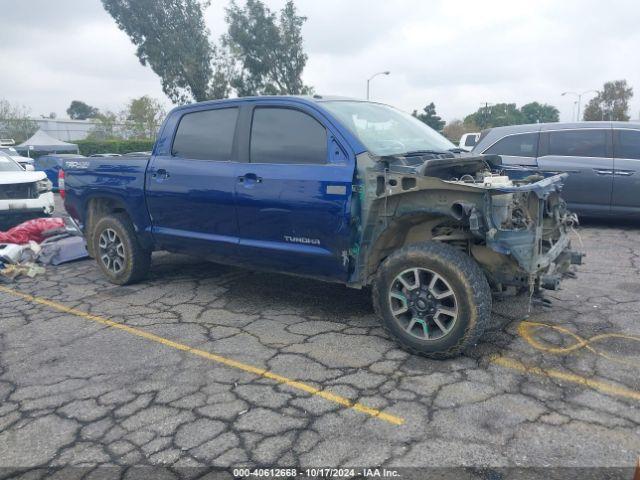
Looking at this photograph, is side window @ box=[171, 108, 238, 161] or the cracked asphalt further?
side window @ box=[171, 108, 238, 161]

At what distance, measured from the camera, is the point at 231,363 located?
3.76 m

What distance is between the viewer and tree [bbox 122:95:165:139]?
4594cm

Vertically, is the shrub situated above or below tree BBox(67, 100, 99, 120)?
below

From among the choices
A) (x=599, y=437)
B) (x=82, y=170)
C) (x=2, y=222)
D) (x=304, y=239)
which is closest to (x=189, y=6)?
(x=2, y=222)

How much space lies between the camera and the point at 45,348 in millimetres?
4164

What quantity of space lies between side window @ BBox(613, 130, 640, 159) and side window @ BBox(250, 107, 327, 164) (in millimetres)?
5714

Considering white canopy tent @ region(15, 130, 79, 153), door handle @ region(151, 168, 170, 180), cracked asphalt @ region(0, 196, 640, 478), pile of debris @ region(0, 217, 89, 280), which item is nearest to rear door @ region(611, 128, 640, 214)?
cracked asphalt @ region(0, 196, 640, 478)

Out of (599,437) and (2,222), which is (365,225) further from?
(2,222)

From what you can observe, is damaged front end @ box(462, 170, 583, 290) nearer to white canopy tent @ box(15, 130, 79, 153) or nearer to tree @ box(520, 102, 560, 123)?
white canopy tent @ box(15, 130, 79, 153)

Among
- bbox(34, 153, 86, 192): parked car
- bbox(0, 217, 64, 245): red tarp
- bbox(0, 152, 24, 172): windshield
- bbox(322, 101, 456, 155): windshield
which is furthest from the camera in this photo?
bbox(34, 153, 86, 192): parked car

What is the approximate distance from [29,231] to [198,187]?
4.27 meters

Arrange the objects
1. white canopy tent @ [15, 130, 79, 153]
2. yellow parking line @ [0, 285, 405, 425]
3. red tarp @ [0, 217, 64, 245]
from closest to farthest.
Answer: yellow parking line @ [0, 285, 405, 425] → red tarp @ [0, 217, 64, 245] → white canopy tent @ [15, 130, 79, 153]

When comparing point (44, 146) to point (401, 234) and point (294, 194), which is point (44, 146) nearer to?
point (294, 194)

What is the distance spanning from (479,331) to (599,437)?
974 millimetres
